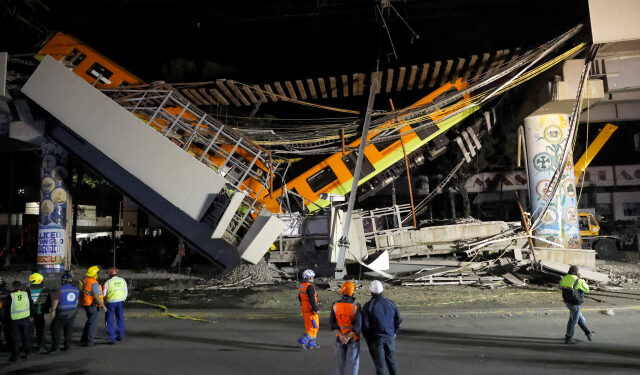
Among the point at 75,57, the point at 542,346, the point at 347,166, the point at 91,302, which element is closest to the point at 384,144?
the point at 347,166

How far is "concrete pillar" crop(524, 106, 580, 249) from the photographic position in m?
16.1

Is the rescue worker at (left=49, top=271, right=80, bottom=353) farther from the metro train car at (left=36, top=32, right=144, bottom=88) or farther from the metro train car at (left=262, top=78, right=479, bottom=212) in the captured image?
the metro train car at (left=36, top=32, right=144, bottom=88)

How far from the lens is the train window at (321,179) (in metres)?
16.5

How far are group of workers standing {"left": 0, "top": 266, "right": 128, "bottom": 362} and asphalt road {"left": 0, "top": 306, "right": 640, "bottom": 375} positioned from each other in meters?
0.29

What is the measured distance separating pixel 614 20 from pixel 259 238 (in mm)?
13116

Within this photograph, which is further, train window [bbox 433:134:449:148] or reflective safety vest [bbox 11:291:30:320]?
train window [bbox 433:134:449:148]

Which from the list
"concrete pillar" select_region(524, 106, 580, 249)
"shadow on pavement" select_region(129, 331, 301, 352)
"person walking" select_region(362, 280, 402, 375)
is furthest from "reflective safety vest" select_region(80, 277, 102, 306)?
"concrete pillar" select_region(524, 106, 580, 249)

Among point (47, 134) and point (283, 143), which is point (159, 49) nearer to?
point (47, 134)

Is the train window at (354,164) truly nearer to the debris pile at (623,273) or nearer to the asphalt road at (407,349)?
the asphalt road at (407,349)

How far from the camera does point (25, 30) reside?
1730 centimetres

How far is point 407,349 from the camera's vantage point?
7121 millimetres

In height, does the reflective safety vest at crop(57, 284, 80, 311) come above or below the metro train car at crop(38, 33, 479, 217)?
below

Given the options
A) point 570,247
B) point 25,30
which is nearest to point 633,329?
point 570,247

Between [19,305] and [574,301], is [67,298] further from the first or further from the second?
[574,301]
